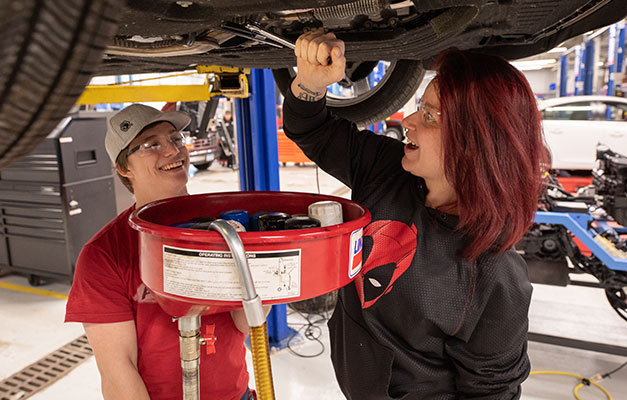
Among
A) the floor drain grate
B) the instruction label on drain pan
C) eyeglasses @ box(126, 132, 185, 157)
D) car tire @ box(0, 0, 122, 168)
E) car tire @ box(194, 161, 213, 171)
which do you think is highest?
car tire @ box(0, 0, 122, 168)

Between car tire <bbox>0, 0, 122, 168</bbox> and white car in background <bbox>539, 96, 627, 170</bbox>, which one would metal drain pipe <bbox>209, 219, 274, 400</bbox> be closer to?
car tire <bbox>0, 0, 122, 168</bbox>

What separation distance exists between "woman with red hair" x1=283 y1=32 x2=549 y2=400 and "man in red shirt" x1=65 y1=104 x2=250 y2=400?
338 millimetres

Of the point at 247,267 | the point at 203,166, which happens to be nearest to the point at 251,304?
the point at 247,267

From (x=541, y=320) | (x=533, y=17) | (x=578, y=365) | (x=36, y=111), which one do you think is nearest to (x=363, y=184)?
(x=533, y=17)

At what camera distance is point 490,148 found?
957mm

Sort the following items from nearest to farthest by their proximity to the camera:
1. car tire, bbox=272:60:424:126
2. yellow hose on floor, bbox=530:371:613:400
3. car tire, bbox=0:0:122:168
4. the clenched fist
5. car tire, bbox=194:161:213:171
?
car tire, bbox=0:0:122:168, the clenched fist, car tire, bbox=272:60:424:126, yellow hose on floor, bbox=530:371:613:400, car tire, bbox=194:161:213:171

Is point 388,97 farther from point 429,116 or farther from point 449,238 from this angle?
point 449,238

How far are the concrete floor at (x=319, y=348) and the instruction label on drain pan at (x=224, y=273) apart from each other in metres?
1.84

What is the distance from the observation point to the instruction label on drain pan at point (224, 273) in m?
0.59

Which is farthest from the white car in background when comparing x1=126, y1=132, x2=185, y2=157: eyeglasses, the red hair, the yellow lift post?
x1=126, y1=132, x2=185, y2=157: eyeglasses

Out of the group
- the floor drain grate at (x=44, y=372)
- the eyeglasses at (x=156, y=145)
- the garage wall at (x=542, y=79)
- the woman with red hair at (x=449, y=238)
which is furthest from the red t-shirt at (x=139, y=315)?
the garage wall at (x=542, y=79)

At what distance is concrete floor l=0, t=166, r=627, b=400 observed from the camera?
2268mm

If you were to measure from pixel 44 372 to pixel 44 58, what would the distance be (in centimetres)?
267

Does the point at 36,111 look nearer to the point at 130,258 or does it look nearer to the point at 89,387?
the point at 130,258
